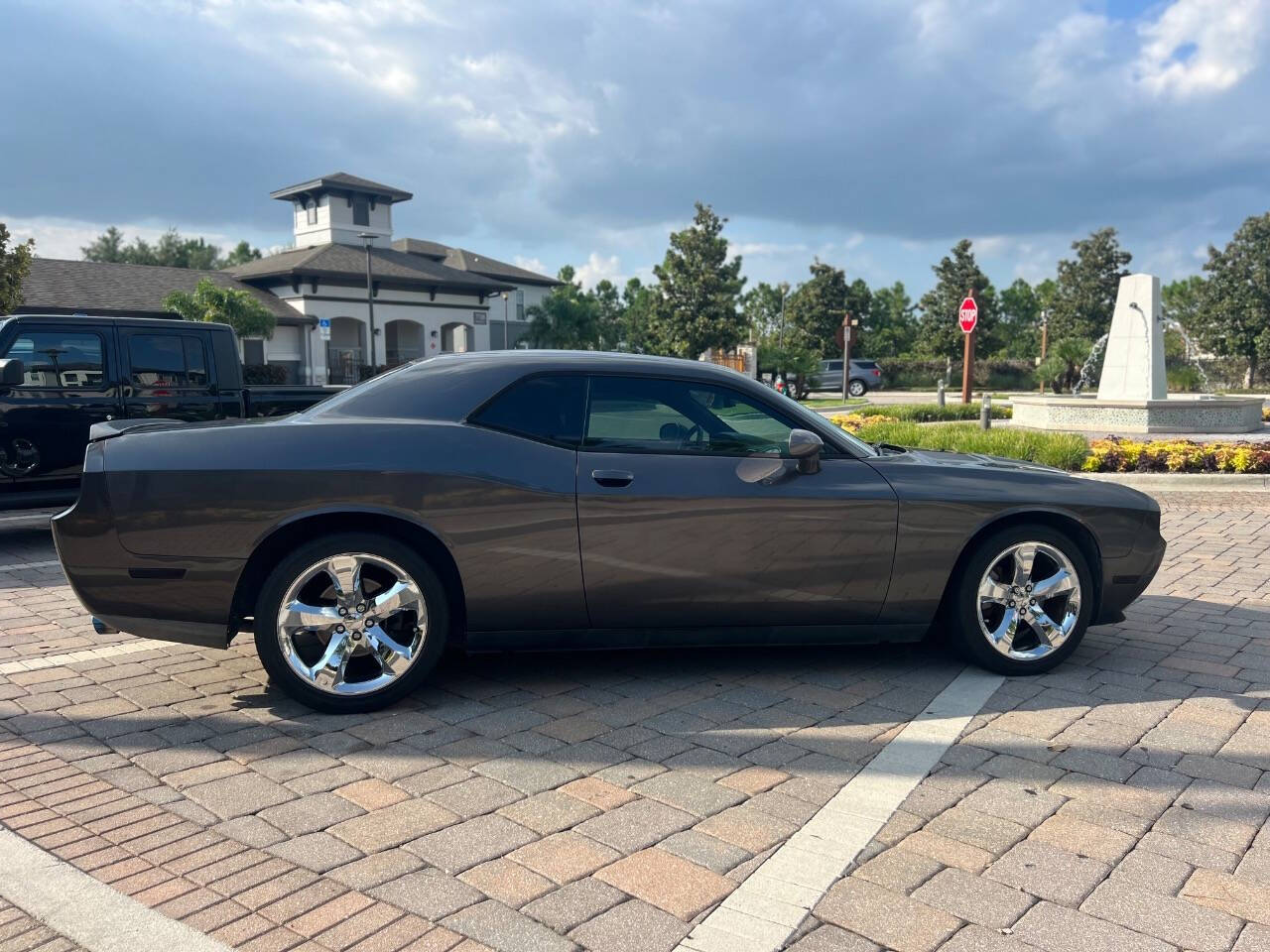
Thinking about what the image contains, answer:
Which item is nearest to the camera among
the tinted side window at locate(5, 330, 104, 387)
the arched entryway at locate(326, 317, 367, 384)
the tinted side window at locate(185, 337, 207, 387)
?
the tinted side window at locate(5, 330, 104, 387)

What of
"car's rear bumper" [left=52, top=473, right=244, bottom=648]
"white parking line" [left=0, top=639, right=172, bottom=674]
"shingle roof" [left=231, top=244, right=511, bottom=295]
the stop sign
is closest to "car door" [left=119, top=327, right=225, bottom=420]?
"white parking line" [left=0, top=639, right=172, bottom=674]

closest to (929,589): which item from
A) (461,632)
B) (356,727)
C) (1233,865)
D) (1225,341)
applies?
(1233,865)

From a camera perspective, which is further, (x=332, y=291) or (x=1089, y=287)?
(x=1089, y=287)

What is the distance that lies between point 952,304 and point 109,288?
43.7 m

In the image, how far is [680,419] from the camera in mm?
4570

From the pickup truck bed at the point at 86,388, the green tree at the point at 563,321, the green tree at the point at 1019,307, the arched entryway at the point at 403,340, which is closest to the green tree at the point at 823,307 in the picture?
the green tree at the point at 563,321

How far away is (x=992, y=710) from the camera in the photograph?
14.4ft

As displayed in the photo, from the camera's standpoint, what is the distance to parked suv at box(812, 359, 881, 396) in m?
45.5

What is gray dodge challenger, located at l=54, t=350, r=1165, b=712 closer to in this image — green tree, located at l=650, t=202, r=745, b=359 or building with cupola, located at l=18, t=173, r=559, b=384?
building with cupola, located at l=18, t=173, r=559, b=384

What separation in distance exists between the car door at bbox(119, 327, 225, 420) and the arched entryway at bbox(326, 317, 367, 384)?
3405 cm

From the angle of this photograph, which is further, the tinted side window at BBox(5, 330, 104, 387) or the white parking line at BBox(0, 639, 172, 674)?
the tinted side window at BBox(5, 330, 104, 387)

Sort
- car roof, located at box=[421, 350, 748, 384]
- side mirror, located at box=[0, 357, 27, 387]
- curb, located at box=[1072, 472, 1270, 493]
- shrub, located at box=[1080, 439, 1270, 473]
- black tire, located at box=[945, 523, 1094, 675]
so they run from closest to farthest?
car roof, located at box=[421, 350, 748, 384], black tire, located at box=[945, 523, 1094, 675], side mirror, located at box=[0, 357, 27, 387], curb, located at box=[1072, 472, 1270, 493], shrub, located at box=[1080, 439, 1270, 473]

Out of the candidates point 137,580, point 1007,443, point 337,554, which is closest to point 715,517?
point 337,554

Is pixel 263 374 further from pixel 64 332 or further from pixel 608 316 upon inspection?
pixel 608 316
